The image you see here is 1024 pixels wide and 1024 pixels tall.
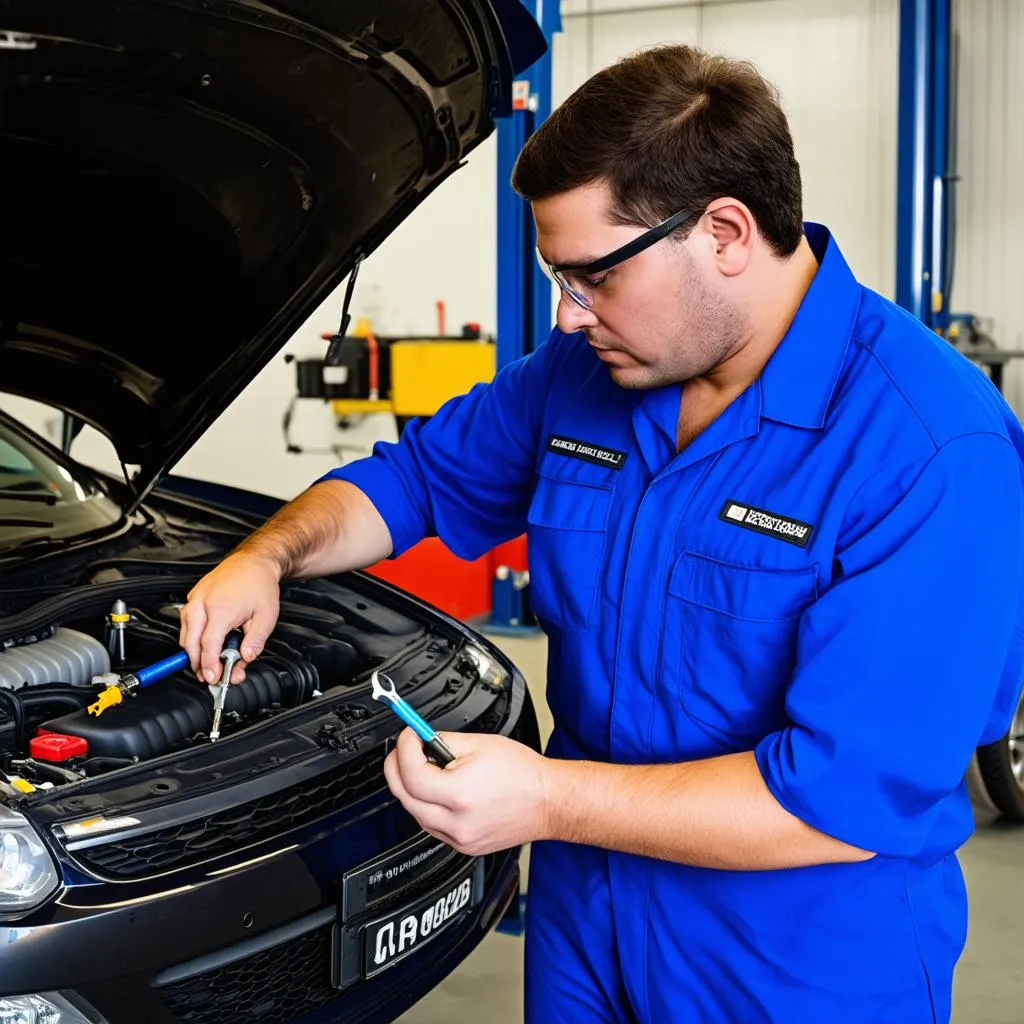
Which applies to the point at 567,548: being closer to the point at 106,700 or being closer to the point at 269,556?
the point at 269,556

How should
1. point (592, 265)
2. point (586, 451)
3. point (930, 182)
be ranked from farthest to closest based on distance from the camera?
point (930, 182), point (586, 451), point (592, 265)

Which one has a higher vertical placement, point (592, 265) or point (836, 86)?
point (836, 86)

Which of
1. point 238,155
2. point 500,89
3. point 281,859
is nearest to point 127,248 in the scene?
point 238,155

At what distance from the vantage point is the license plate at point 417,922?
1746mm

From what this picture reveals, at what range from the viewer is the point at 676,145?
121cm

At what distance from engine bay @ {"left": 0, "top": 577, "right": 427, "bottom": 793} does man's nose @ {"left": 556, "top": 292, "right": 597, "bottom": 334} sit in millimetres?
822

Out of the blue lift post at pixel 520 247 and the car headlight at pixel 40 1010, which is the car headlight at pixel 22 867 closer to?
the car headlight at pixel 40 1010

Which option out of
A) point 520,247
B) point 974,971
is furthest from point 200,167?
point 520,247

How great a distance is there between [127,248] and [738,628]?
1243 mm

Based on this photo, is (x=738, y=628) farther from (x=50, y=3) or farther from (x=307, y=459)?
(x=307, y=459)

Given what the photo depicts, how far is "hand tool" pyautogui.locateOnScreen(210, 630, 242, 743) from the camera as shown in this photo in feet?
5.74

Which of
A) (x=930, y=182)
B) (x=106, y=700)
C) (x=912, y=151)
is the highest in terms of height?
(x=912, y=151)

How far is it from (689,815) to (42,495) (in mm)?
1718

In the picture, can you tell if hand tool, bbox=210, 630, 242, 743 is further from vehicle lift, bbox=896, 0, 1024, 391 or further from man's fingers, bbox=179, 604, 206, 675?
vehicle lift, bbox=896, 0, 1024, 391
